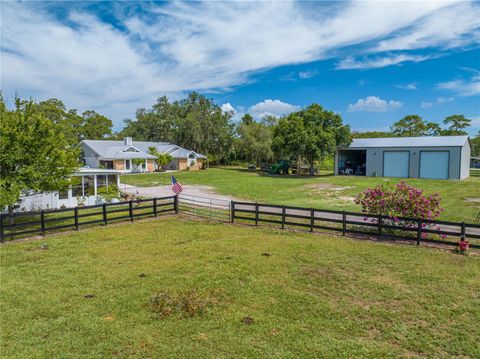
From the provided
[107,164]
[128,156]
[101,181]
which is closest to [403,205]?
[101,181]

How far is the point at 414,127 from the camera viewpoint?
7031 cm

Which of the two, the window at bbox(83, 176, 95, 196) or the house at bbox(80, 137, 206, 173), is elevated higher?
the house at bbox(80, 137, 206, 173)

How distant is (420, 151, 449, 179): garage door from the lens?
31922 mm

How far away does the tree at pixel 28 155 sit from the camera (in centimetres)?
1188

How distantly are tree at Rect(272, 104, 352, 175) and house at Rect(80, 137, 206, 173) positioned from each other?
57.5 ft

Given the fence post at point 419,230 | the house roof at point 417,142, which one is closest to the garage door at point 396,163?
the house roof at point 417,142

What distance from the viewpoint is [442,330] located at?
17.4 feet

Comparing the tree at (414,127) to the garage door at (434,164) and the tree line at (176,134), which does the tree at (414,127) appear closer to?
the tree line at (176,134)

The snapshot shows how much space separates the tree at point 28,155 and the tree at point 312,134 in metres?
27.6

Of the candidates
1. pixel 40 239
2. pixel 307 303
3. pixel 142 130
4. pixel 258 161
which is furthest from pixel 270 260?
pixel 142 130

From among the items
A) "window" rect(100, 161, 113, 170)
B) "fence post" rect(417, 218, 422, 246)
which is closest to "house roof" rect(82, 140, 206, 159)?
"window" rect(100, 161, 113, 170)

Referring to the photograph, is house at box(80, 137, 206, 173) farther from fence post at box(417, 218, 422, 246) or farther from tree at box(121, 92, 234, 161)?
fence post at box(417, 218, 422, 246)

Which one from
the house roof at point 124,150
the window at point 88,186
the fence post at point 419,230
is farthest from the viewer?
the house roof at point 124,150

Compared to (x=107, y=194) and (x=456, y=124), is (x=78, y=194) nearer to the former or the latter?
(x=107, y=194)
